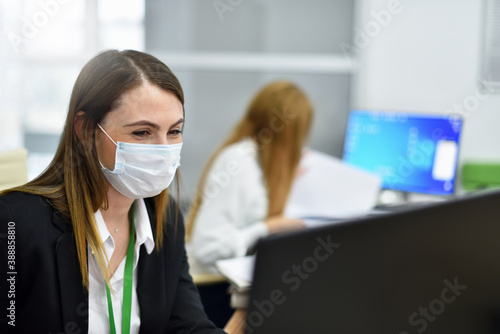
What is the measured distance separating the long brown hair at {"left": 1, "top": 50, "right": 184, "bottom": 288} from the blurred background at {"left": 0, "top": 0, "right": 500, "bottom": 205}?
5.95 ft

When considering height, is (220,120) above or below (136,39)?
below

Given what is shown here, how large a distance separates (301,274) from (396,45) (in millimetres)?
2723

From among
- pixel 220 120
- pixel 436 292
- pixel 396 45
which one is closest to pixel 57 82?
pixel 220 120

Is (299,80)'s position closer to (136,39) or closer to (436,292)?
(136,39)

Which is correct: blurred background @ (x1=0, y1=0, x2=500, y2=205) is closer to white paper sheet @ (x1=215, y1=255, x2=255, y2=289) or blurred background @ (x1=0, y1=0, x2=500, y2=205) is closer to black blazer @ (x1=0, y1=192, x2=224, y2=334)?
white paper sheet @ (x1=215, y1=255, x2=255, y2=289)

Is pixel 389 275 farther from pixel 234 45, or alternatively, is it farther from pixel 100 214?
pixel 234 45

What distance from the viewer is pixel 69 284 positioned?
1088 millimetres

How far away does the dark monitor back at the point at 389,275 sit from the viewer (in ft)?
1.75

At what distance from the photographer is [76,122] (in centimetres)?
113

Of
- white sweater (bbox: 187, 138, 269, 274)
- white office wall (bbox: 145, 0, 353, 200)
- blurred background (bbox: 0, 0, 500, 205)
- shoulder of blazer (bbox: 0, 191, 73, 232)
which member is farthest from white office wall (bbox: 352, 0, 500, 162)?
shoulder of blazer (bbox: 0, 191, 73, 232)

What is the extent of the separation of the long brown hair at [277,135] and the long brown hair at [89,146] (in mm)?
1065

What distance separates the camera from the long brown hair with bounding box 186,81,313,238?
218cm

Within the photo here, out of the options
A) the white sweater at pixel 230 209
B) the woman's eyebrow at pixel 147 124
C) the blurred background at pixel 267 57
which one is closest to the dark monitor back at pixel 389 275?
the woman's eyebrow at pixel 147 124

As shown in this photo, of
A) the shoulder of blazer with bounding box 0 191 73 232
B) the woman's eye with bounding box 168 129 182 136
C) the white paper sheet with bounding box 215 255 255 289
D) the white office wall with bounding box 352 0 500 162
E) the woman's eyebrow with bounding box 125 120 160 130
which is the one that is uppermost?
the white office wall with bounding box 352 0 500 162
